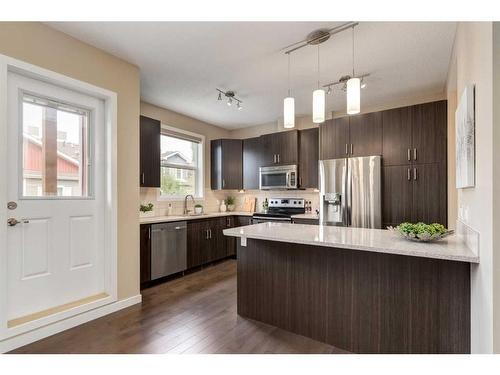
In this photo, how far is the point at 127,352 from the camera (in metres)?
1.99

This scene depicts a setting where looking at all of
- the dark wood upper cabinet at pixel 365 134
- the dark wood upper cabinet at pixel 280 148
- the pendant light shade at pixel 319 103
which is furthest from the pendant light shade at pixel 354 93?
the dark wood upper cabinet at pixel 280 148

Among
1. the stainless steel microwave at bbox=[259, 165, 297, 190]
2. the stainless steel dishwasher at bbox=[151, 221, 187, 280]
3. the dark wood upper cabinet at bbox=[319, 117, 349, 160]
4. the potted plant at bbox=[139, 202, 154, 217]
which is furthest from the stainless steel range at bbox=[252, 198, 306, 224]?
the potted plant at bbox=[139, 202, 154, 217]

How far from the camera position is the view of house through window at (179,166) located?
4.56m

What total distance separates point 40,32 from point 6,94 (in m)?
0.62

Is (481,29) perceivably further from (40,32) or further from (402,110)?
(40,32)

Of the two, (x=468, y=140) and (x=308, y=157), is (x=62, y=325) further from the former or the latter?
(x=308, y=157)

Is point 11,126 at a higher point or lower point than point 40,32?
lower

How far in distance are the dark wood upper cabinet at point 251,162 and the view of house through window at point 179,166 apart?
92 cm

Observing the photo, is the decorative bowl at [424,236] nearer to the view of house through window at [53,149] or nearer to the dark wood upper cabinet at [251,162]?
the view of house through window at [53,149]

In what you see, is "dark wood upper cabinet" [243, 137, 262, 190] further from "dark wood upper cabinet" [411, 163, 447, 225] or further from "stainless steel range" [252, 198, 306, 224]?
"dark wood upper cabinet" [411, 163, 447, 225]

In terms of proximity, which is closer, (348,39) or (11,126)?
(11,126)

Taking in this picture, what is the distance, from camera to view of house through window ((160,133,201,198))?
4559 mm
